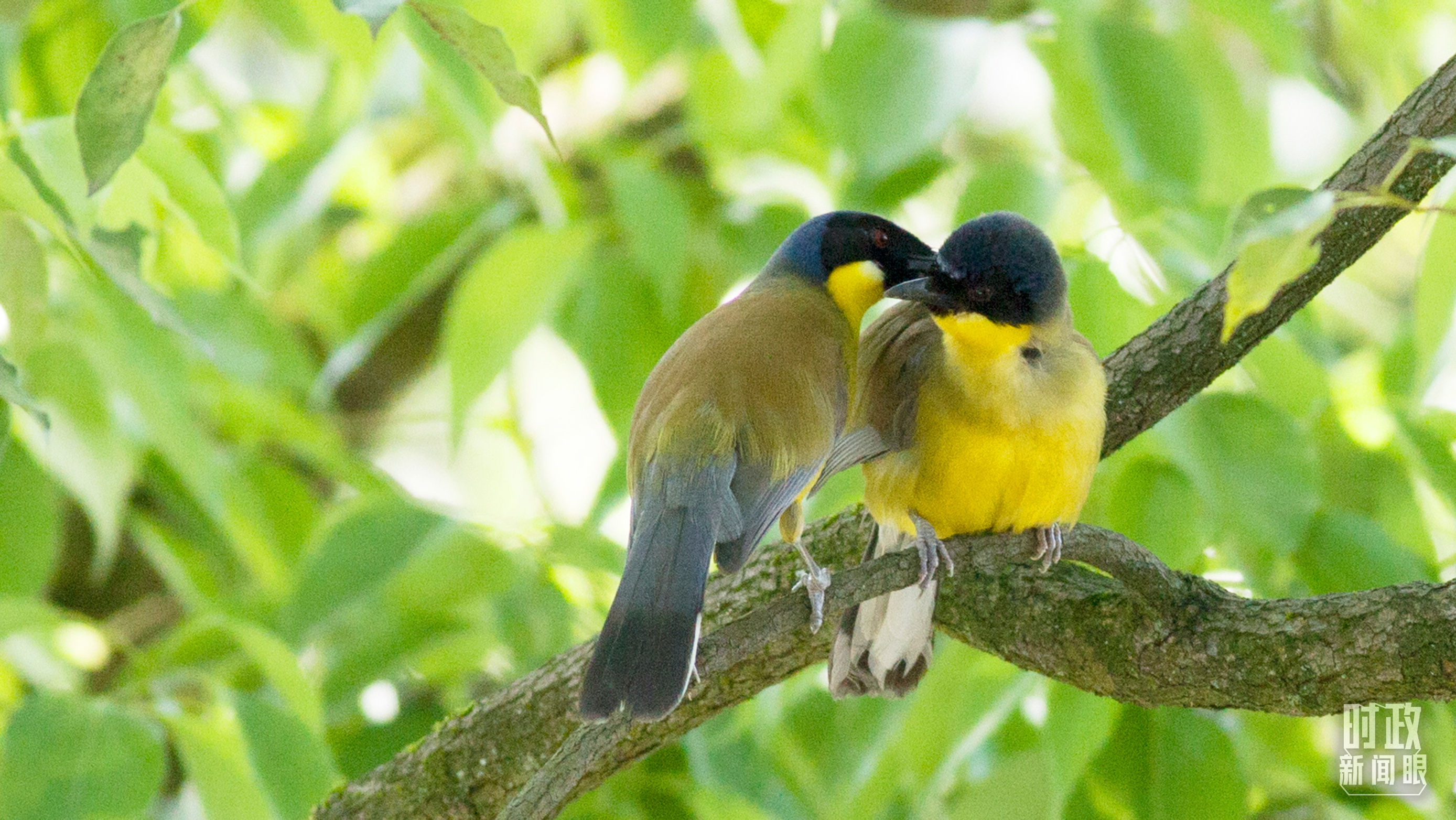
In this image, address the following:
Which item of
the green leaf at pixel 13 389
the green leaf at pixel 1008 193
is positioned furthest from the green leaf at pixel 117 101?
the green leaf at pixel 1008 193

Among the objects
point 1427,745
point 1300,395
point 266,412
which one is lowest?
point 1427,745

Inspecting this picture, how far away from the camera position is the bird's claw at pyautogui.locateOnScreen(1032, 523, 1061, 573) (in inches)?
84.8

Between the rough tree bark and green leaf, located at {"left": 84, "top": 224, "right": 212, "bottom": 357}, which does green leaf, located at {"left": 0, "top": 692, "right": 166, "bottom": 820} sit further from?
green leaf, located at {"left": 84, "top": 224, "right": 212, "bottom": 357}

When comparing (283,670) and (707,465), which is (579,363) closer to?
(283,670)

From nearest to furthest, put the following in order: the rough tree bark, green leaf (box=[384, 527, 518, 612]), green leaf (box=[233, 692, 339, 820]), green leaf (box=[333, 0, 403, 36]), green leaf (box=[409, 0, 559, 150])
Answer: green leaf (box=[333, 0, 403, 36]) → green leaf (box=[409, 0, 559, 150]) → the rough tree bark → green leaf (box=[233, 692, 339, 820]) → green leaf (box=[384, 527, 518, 612])

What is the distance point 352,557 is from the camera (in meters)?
2.85

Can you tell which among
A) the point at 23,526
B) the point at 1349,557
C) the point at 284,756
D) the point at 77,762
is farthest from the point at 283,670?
the point at 1349,557

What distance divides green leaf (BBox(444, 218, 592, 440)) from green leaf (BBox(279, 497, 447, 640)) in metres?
0.25

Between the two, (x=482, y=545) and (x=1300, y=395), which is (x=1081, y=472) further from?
(x=482, y=545)

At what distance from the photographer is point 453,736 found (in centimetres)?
247

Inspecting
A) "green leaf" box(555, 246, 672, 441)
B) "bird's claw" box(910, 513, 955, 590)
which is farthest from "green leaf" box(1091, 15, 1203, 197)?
"green leaf" box(555, 246, 672, 441)

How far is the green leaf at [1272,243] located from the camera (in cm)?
111

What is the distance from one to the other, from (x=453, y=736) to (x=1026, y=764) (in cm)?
106

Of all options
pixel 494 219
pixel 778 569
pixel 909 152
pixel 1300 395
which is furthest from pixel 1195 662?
pixel 494 219
